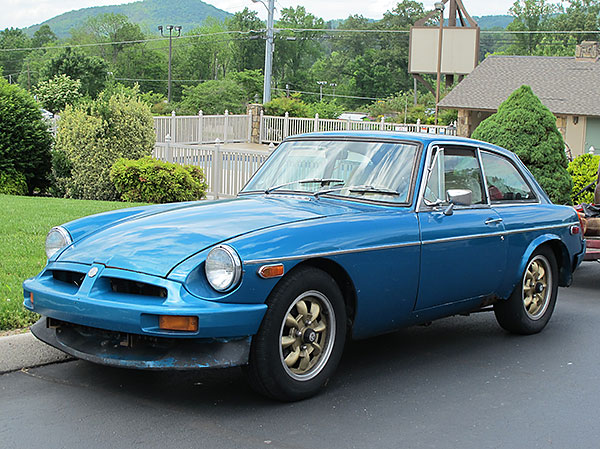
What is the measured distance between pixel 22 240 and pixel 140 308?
5.16 meters

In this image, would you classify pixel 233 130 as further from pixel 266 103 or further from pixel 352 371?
pixel 352 371

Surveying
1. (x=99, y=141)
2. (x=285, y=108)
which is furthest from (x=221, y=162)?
(x=285, y=108)

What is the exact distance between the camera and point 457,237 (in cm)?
581

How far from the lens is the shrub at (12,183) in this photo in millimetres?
16203

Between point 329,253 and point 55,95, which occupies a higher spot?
point 55,95

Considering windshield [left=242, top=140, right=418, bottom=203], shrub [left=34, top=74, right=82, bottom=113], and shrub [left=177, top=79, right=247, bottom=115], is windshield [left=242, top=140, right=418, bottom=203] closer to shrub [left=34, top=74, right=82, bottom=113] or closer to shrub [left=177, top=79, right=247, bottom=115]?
shrub [left=34, top=74, right=82, bottom=113]

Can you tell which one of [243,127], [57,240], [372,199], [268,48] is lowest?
[57,240]

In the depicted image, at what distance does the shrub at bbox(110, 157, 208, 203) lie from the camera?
1517 cm

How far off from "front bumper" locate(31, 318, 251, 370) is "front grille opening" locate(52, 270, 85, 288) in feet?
1.18

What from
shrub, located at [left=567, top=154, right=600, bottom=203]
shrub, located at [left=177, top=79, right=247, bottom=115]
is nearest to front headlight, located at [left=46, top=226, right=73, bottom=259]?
shrub, located at [left=567, top=154, right=600, bottom=203]

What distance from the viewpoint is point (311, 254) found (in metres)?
4.76

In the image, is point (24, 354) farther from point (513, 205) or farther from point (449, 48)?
point (449, 48)

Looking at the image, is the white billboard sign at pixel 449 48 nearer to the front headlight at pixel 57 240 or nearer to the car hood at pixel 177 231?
the car hood at pixel 177 231

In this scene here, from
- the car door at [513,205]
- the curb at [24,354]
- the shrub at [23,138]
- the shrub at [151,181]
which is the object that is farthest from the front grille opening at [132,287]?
the shrub at [23,138]
